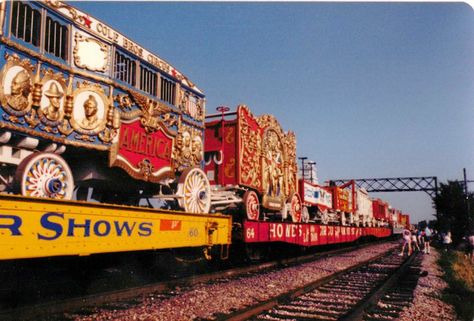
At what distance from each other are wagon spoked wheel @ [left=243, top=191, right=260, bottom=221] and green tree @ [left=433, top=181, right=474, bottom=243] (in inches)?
730

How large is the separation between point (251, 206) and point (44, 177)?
265 inches

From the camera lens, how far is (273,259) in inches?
528

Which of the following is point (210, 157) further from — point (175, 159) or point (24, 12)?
point (24, 12)

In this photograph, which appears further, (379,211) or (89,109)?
(379,211)

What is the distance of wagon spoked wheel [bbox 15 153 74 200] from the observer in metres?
5.04

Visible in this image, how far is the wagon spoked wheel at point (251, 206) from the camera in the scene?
1098 centimetres

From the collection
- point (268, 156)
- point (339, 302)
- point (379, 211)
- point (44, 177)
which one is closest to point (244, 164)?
point (268, 156)

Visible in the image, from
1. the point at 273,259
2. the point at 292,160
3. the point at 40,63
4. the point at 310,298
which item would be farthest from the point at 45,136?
the point at 292,160

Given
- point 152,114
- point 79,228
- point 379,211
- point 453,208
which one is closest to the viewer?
point 79,228

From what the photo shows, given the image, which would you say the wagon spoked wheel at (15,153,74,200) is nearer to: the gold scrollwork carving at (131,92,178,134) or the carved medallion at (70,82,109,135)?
the carved medallion at (70,82,109,135)

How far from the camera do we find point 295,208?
15258 millimetres

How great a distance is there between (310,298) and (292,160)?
9.47 m

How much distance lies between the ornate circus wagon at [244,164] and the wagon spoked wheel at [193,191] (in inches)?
60.1

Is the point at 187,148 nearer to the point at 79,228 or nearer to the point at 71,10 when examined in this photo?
the point at 71,10
